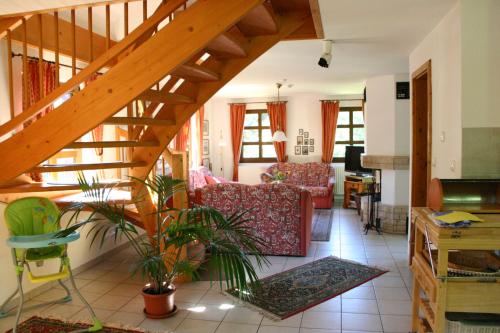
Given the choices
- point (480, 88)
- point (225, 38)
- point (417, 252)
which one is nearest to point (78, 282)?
point (225, 38)

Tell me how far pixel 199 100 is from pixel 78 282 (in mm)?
2339

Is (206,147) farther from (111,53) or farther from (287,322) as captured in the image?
(111,53)

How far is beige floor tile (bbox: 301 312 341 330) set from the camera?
3230 mm

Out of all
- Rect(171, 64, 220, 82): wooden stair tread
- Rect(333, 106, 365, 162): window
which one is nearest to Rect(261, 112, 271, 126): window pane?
Rect(333, 106, 365, 162): window

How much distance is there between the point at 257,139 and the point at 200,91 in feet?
20.7

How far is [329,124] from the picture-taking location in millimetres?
9352

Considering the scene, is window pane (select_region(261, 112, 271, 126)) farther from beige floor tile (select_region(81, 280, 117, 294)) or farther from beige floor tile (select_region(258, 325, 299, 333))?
beige floor tile (select_region(258, 325, 299, 333))

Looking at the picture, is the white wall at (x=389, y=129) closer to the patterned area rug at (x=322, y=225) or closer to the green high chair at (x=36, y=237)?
the patterned area rug at (x=322, y=225)

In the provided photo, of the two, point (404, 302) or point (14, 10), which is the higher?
point (14, 10)

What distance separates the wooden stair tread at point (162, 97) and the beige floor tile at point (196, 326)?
180 centimetres

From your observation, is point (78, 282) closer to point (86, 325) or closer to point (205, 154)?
point (86, 325)

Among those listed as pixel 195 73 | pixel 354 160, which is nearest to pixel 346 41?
pixel 195 73

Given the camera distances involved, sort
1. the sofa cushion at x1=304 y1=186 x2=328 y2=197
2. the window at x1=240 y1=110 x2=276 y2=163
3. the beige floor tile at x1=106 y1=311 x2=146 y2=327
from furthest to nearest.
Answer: the window at x1=240 y1=110 x2=276 y2=163, the sofa cushion at x1=304 y1=186 x2=328 y2=197, the beige floor tile at x1=106 y1=311 x2=146 y2=327

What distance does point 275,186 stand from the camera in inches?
198
